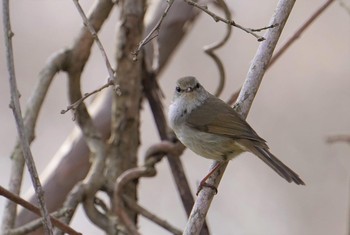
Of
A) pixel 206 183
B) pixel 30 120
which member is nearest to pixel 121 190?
pixel 30 120

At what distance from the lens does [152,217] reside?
129 inches

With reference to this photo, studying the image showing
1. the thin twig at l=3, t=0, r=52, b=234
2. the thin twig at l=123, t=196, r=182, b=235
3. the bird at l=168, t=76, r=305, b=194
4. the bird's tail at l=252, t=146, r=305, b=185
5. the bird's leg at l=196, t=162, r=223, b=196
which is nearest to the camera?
the thin twig at l=3, t=0, r=52, b=234

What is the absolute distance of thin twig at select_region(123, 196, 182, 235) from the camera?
3205mm

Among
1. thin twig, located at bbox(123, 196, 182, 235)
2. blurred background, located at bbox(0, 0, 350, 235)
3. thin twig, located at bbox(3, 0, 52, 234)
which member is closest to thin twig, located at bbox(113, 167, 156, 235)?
thin twig, located at bbox(123, 196, 182, 235)

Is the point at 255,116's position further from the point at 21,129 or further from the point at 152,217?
the point at 21,129

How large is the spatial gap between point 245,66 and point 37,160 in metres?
1.63

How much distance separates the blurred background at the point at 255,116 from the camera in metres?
5.41

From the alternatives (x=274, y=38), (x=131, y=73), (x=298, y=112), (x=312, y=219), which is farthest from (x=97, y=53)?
(x=274, y=38)

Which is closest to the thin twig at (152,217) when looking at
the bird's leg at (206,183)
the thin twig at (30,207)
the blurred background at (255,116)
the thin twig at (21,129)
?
the bird's leg at (206,183)

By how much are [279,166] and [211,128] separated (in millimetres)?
584

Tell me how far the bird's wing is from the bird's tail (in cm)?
5

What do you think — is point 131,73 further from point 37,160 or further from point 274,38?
point 37,160

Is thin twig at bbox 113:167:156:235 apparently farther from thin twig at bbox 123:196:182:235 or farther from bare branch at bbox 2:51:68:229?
bare branch at bbox 2:51:68:229

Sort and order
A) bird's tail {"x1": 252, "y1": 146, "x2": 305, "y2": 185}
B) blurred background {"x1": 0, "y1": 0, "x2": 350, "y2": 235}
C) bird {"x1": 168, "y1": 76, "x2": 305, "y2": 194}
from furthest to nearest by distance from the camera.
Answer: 1. blurred background {"x1": 0, "y1": 0, "x2": 350, "y2": 235}
2. bird {"x1": 168, "y1": 76, "x2": 305, "y2": 194}
3. bird's tail {"x1": 252, "y1": 146, "x2": 305, "y2": 185}
